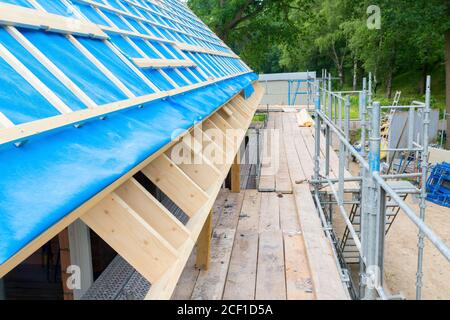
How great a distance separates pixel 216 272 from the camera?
4.91 meters

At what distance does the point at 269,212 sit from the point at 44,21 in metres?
4.97

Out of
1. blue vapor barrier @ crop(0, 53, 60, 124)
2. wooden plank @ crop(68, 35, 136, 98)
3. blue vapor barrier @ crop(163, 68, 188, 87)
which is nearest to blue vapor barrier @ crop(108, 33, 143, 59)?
blue vapor barrier @ crop(163, 68, 188, 87)

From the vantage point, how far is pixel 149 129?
279 cm

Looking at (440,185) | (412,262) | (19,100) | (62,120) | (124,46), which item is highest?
(124,46)

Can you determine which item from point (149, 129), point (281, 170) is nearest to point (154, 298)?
point (149, 129)

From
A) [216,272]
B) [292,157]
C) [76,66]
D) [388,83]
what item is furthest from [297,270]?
[388,83]

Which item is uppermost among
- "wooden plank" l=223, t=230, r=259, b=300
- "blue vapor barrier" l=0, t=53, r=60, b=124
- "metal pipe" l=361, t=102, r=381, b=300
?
"blue vapor barrier" l=0, t=53, r=60, b=124

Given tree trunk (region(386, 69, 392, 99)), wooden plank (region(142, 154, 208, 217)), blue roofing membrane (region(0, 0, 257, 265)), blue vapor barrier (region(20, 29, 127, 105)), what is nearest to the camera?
blue roofing membrane (region(0, 0, 257, 265))

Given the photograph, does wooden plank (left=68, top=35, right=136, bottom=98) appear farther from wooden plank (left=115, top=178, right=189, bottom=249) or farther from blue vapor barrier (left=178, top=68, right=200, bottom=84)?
blue vapor barrier (left=178, top=68, right=200, bottom=84)

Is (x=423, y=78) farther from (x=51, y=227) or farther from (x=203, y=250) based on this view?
(x=51, y=227)

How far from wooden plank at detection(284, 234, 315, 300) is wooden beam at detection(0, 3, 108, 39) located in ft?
10.3

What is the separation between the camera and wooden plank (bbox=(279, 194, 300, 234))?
20.5ft

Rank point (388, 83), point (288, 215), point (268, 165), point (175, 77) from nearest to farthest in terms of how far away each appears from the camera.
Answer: point (175, 77) < point (288, 215) < point (268, 165) < point (388, 83)
